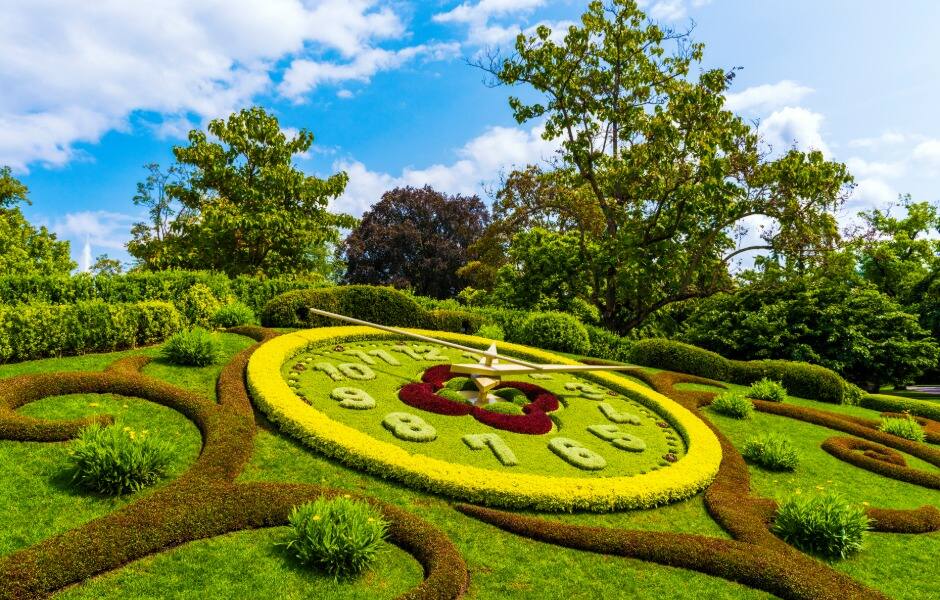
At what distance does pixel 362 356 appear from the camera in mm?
10734

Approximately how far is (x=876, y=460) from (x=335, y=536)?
9.04m

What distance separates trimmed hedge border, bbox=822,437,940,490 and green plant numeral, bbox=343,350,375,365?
817 cm

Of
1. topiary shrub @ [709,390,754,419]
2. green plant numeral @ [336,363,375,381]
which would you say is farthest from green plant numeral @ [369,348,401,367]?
topiary shrub @ [709,390,754,419]

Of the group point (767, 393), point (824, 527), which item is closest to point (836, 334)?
point (767, 393)

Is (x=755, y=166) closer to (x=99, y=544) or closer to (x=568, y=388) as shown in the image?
(x=568, y=388)

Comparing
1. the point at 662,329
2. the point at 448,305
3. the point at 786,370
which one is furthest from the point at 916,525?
the point at 662,329

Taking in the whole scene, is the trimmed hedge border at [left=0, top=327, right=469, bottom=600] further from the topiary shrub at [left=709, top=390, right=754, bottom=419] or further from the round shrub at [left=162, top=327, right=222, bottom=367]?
the topiary shrub at [left=709, top=390, right=754, bottom=419]

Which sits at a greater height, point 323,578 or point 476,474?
point 476,474

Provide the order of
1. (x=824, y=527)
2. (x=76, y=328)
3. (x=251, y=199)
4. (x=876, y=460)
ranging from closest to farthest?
(x=824, y=527), (x=876, y=460), (x=76, y=328), (x=251, y=199)

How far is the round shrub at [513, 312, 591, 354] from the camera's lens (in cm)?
1603

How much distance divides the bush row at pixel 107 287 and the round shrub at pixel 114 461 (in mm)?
8552

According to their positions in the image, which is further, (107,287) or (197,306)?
(107,287)

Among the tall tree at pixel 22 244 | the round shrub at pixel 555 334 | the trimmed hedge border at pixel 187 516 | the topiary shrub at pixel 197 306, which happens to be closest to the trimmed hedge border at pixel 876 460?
the round shrub at pixel 555 334

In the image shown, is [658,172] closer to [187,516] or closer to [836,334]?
[836,334]
